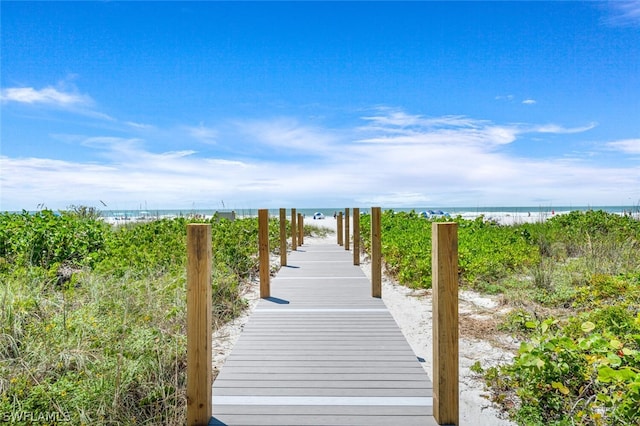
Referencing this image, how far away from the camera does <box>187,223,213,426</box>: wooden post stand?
9.81ft

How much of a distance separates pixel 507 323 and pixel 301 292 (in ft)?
11.3

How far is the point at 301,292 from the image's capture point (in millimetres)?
7699

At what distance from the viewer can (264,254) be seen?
7.43 metres

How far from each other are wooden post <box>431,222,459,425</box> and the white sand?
0.49 m

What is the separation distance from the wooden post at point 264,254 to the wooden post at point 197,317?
4.17 meters

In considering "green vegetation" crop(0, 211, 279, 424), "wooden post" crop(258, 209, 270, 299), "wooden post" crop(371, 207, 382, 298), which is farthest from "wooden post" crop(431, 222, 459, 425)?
"wooden post" crop(258, 209, 270, 299)

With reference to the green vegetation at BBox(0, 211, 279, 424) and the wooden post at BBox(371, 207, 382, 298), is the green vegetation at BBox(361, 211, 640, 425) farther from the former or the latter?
the green vegetation at BBox(0, 211, 279, 424)

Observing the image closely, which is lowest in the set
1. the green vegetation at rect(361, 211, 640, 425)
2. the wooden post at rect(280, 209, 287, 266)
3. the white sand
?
the white sand

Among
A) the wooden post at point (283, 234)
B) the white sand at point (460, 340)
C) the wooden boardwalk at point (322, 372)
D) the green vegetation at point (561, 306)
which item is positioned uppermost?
the wooden post at point (283, 234)

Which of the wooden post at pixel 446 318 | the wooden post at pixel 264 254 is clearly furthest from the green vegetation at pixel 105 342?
the wooden post at pixel 446 318

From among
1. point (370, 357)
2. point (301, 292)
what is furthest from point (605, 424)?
point (301, 292)

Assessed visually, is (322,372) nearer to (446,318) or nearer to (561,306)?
(446,318)

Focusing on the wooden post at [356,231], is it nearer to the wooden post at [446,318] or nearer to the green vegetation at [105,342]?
the green vegetation at [105,342]

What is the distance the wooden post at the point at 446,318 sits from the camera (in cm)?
303
